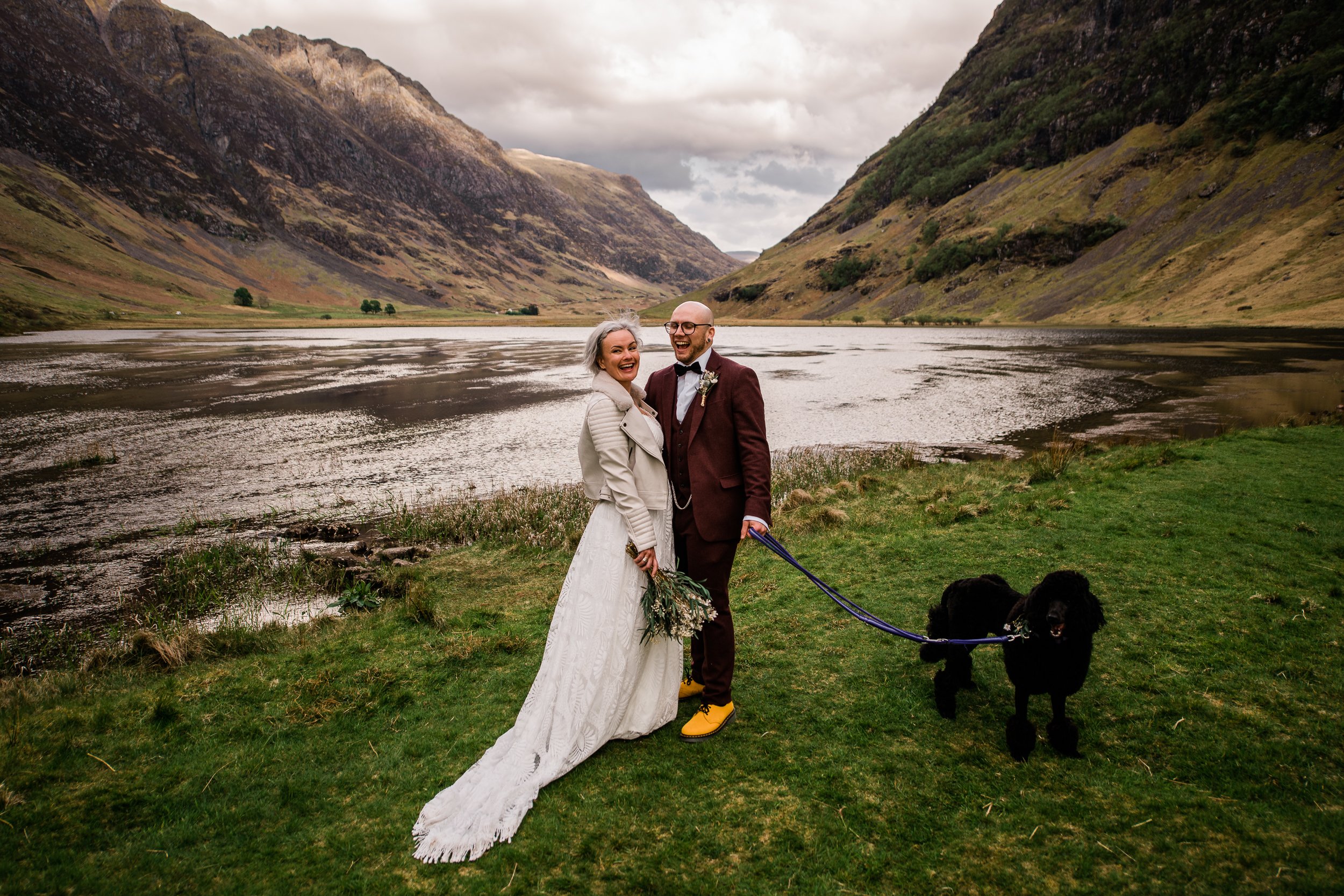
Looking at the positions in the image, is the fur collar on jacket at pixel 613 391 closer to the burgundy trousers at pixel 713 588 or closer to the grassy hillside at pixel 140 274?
the burgundy trousers at pixel 713 588

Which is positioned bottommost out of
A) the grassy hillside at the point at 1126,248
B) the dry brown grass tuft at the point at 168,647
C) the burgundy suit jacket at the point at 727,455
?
the dry brown grass tuft at the point at 168,647

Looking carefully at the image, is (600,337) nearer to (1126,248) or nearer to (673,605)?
(673,605)

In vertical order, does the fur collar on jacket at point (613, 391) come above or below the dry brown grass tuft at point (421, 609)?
above

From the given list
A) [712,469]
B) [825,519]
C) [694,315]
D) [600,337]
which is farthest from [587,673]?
[825,519]

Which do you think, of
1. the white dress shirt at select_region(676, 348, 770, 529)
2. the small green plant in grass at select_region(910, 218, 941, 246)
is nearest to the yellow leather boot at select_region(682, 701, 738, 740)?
the white dress shirt at select_region(676, 348, 770, 529)

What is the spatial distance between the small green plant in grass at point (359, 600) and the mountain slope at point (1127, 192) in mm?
81966

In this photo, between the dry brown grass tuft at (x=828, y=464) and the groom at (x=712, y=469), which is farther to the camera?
the dry brown grass tuft at (x=828, y=464)

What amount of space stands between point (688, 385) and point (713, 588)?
1559mm

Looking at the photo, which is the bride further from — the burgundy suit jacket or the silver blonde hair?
the burgundy suit jacket

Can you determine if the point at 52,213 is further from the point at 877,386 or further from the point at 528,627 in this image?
the point at 528,627

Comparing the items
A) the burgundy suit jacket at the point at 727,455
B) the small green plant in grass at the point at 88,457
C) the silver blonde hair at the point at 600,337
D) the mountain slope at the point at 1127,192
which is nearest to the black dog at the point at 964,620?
the burgundy suit jacket at the point at 727,455

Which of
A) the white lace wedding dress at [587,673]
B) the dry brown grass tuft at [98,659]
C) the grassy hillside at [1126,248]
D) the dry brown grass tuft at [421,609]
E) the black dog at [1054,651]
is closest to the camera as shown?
the black dog at [1054,651]

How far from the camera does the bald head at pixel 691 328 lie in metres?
4.52

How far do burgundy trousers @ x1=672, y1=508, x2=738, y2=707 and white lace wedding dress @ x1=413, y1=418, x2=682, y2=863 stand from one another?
143 mm
